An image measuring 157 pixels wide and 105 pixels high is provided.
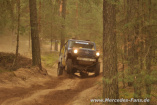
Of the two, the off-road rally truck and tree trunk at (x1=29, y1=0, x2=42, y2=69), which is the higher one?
tree trunk at (x1=29, y1=0, x2=42, y2=69)

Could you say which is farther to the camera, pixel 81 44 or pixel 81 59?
pixel 81 44

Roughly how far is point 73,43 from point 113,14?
7.20 meters

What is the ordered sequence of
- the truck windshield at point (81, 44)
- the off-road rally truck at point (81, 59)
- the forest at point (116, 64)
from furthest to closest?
the truck windshield at point (81, 44), the off-road rally truck at point (81, 59), the forest at point (116, 64)

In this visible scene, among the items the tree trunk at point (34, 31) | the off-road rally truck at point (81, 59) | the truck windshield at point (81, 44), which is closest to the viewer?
the off-road rally truck at point (81, 59)

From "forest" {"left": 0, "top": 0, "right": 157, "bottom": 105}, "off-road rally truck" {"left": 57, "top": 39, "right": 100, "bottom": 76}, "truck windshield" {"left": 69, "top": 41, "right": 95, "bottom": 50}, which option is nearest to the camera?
"forest" {"left": 0, "top": 0, "right": 157, "bottom": 105}

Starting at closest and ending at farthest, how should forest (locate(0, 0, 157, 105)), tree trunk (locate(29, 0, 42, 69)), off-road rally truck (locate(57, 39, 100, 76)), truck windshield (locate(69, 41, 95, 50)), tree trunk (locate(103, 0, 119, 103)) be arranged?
forest (locate(0, 0, 157, 105)) < tree trunk (locate(103, 0, 119, 103)) < off-road rally truck (locate(57, 39, 100, 76)) < tree trunk (locate(29, 0, 42, 69)) < truck windshield (locate(69, 41, 95, 50))

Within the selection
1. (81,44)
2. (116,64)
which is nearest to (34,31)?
(81,44)

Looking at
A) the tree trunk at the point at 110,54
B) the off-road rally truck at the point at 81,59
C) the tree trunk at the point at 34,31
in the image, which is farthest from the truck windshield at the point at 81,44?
the tree trunk at the point at 110,54

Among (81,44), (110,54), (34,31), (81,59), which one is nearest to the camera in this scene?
(110,54)

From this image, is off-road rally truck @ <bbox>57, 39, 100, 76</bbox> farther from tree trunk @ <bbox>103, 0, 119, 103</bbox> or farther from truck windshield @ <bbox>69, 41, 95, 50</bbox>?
tree trunk @ <bbox>103, 0, 119, 103</bbox>

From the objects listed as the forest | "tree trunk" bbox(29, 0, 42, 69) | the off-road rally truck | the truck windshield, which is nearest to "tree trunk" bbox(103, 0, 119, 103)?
the forest

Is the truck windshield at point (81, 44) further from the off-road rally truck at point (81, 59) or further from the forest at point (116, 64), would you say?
the forest at point (116, 64)

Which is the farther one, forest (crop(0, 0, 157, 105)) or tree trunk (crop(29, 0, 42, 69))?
tree trunk (crop(29, 0, 42, 69))

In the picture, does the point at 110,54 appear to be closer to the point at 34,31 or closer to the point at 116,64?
the point at 116,64
